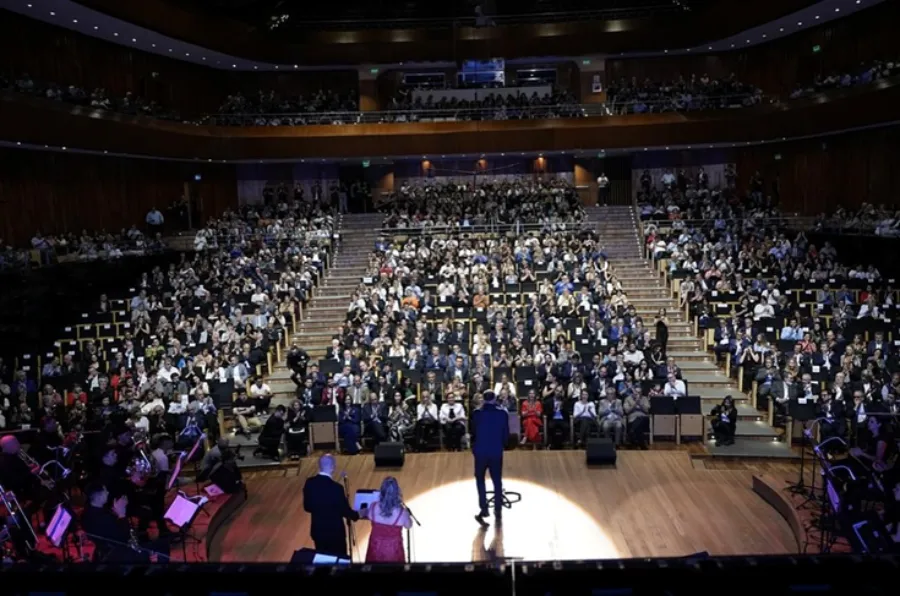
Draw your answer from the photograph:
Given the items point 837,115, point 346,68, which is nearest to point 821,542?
point 837,115

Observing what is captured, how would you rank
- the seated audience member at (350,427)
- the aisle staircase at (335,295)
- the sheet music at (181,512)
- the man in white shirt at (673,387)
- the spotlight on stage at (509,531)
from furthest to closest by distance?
the aisle staircase at (335,295), the man in white shirt at (673,387), the seated audience member at (350,427), the spotlight on stage at (509,531), the sheet music at (181,512)

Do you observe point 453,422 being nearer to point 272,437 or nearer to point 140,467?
point 272,437

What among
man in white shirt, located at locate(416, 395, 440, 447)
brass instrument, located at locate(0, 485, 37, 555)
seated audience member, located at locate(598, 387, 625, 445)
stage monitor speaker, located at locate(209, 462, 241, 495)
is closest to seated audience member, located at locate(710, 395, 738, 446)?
seated audience member, located at locate(598, 387, 625, 445)

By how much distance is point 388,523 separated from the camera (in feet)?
18.6

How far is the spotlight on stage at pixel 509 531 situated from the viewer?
7.38 metres

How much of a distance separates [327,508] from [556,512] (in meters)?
3.30

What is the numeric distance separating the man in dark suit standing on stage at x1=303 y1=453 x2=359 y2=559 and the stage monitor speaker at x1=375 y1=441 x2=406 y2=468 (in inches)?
163

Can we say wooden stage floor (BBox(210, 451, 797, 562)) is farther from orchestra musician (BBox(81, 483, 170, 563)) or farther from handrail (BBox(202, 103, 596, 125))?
handrail (BBox(202, 103, 596, 125))

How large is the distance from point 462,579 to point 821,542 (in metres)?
3.90

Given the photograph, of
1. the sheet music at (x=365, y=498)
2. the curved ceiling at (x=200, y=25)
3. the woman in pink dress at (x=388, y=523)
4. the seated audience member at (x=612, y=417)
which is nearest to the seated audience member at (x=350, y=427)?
the seated audience member at (x=612, y=417)

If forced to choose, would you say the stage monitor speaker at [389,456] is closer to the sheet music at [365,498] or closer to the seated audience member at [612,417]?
the seated audience member at [612,417]

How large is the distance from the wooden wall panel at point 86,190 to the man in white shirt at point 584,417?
14.1m

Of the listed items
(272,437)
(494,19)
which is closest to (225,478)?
(272,437)

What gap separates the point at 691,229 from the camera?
20.1 metres
